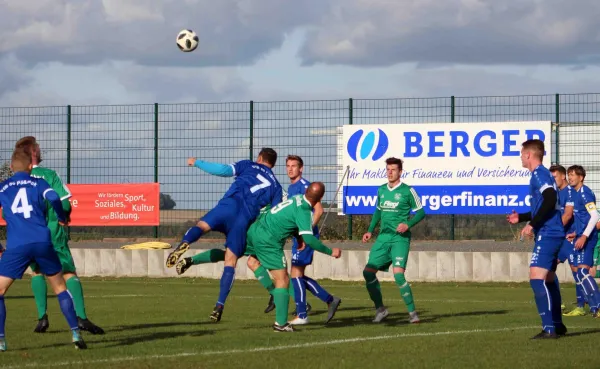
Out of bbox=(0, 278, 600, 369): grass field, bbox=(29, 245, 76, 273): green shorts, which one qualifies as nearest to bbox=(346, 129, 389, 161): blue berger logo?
bbox=(0, 278, 600, 369): grass field

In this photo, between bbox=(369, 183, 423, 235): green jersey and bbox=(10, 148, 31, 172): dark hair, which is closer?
bbox=(10, 148, 31, 172): dark hair

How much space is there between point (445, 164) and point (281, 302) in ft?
55.1

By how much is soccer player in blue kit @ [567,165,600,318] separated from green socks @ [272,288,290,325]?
5212mm

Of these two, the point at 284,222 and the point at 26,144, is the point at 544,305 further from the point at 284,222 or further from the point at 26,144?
the point at 26,144

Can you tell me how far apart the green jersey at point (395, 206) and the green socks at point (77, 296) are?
155 inches

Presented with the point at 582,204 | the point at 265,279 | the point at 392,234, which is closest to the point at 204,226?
the point at 265,279

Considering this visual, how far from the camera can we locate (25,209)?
1090 centimetres

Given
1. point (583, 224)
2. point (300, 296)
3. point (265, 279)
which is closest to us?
point (300, 296)

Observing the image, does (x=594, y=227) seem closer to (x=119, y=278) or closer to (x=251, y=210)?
(x=251, y=210)

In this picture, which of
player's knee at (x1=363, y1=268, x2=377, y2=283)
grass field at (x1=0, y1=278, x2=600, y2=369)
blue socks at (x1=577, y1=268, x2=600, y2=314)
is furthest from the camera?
blue socks at (x1=577, y1=268, x2=600, y2=314)

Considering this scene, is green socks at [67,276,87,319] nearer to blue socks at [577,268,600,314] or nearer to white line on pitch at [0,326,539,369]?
white line on pitch at [0,326,539,369]

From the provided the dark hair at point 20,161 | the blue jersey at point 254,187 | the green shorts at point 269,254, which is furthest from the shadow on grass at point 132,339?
the blue jersey at point 254,187

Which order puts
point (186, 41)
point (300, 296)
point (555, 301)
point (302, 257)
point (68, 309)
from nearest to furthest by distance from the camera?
point (68, 309) < point (555, 301) < point (300, 296) < point (302, 257) < point (186, 41)

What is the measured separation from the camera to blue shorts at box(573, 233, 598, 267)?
1686 centimetres
